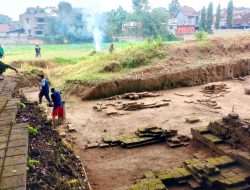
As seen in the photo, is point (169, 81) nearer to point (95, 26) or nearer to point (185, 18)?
point (95, 26)

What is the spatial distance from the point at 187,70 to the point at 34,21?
142 feet

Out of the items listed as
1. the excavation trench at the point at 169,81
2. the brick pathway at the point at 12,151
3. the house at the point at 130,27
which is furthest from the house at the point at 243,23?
the brick pathway at the point at 12,151

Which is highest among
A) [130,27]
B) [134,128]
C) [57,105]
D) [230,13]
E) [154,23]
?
[230,13]

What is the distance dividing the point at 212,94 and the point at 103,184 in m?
9.90

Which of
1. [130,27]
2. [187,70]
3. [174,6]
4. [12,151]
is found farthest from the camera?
[174,6]

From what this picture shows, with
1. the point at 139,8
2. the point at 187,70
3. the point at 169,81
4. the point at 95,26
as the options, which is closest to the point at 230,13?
the point at 139,8

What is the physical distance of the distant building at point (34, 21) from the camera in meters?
52.8

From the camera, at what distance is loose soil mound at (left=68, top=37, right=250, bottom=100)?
15570 mm

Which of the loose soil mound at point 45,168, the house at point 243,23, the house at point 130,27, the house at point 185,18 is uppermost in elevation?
A: the house at point 185,18

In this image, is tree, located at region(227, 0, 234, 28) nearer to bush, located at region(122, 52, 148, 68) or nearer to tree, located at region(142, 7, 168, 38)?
tree, located at region(142, 7, 168, 38)

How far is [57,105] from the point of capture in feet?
35.2

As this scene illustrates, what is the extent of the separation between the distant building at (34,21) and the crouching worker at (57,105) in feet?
145

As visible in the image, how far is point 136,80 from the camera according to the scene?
15898mm

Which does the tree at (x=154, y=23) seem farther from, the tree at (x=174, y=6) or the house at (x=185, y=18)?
the tree at (x=174, y=6)
